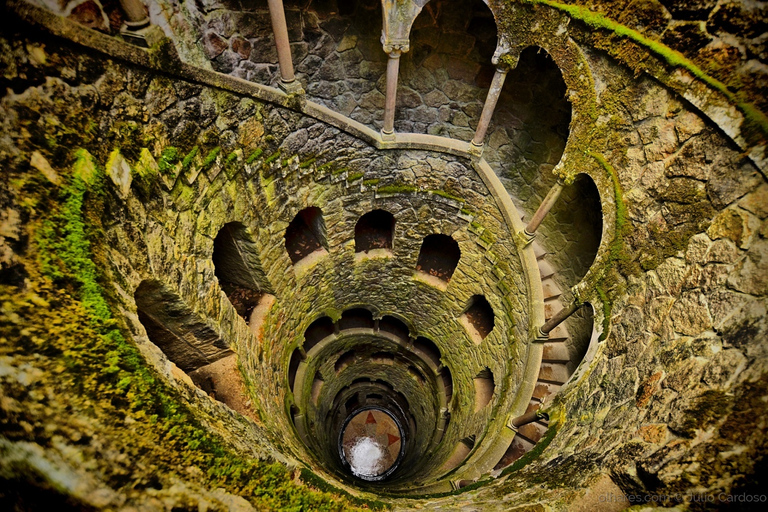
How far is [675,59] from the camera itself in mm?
3898

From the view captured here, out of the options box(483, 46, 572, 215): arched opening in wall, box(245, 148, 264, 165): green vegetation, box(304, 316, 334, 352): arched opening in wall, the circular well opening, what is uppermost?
box(483, 46, 572, 215): arched opening in wall

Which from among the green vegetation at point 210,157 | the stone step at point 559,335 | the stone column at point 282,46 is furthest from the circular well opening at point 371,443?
the stone column at point 282,46

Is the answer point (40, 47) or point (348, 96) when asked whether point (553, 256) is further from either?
point (40, 47)

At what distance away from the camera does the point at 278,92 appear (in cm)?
518

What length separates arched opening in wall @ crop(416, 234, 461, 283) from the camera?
961 centimetres

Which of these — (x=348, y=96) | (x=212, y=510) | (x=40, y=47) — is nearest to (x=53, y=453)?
(x=212, y=510)

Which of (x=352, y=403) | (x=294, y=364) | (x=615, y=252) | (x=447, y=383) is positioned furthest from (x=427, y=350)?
(x=615, y=252)

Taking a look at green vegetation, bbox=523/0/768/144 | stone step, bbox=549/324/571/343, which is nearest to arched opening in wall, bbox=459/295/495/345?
stone step, bbox=549/324/571/343

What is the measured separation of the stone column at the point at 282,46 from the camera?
486cm

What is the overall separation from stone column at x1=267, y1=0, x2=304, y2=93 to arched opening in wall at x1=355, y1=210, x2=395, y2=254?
14.3ft

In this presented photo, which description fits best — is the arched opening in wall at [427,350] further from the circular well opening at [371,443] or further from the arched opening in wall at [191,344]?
the arched opening in wall at [191,344]

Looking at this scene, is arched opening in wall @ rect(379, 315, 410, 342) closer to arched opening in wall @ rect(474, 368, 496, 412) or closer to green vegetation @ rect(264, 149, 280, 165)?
arched opening in wall @ rect(474, 368, 496, 412)

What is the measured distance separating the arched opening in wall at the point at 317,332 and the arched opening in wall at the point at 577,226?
243 inches

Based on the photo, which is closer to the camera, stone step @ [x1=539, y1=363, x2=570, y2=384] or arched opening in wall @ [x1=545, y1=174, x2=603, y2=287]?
arched opening in wall @ [x1=545, y1=174, x2=603, y2=287]
